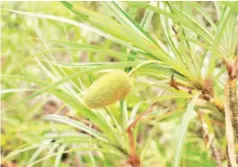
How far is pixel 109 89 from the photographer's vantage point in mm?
639

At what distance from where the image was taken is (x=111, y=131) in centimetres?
82

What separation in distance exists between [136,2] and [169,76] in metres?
0.18

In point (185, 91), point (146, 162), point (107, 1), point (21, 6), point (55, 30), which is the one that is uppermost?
point (107, 1)

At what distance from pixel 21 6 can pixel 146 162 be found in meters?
0.74

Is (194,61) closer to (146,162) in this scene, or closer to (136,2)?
(136,2)

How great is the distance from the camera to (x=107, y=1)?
2.15 ft

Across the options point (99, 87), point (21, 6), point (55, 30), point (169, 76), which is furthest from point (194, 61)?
point (55, 30)

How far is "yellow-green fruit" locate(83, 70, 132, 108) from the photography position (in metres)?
0.64

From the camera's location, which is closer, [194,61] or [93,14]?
[93,14]

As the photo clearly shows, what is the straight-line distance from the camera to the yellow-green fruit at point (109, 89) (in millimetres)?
637

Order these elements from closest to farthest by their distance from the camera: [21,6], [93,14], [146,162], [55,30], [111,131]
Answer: [93,14], [111,131], [146,162], [21,6], [55,30]

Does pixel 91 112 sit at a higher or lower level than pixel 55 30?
higher

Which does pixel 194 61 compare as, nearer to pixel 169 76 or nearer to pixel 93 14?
pixel 169 76

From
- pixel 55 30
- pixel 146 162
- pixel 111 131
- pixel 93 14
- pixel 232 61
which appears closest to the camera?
pixel 93 14
